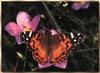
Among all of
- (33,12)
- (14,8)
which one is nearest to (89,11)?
(33,12)

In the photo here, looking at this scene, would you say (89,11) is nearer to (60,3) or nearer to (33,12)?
(60,3)

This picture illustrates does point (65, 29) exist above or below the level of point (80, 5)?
below

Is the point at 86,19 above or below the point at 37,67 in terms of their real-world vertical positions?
above

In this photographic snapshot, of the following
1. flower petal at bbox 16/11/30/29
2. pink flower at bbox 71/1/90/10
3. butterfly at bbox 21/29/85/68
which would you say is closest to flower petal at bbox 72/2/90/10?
pink flower at bbox 71/1/90/10

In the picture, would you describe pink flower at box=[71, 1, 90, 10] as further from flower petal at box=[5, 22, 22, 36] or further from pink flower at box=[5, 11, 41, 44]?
flower petal at box=[5, 22, 22, 36]

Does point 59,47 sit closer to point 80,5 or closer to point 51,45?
point 51,45

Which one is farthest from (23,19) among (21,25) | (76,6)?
(76,6)

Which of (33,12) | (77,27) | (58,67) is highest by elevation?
(33,12)
